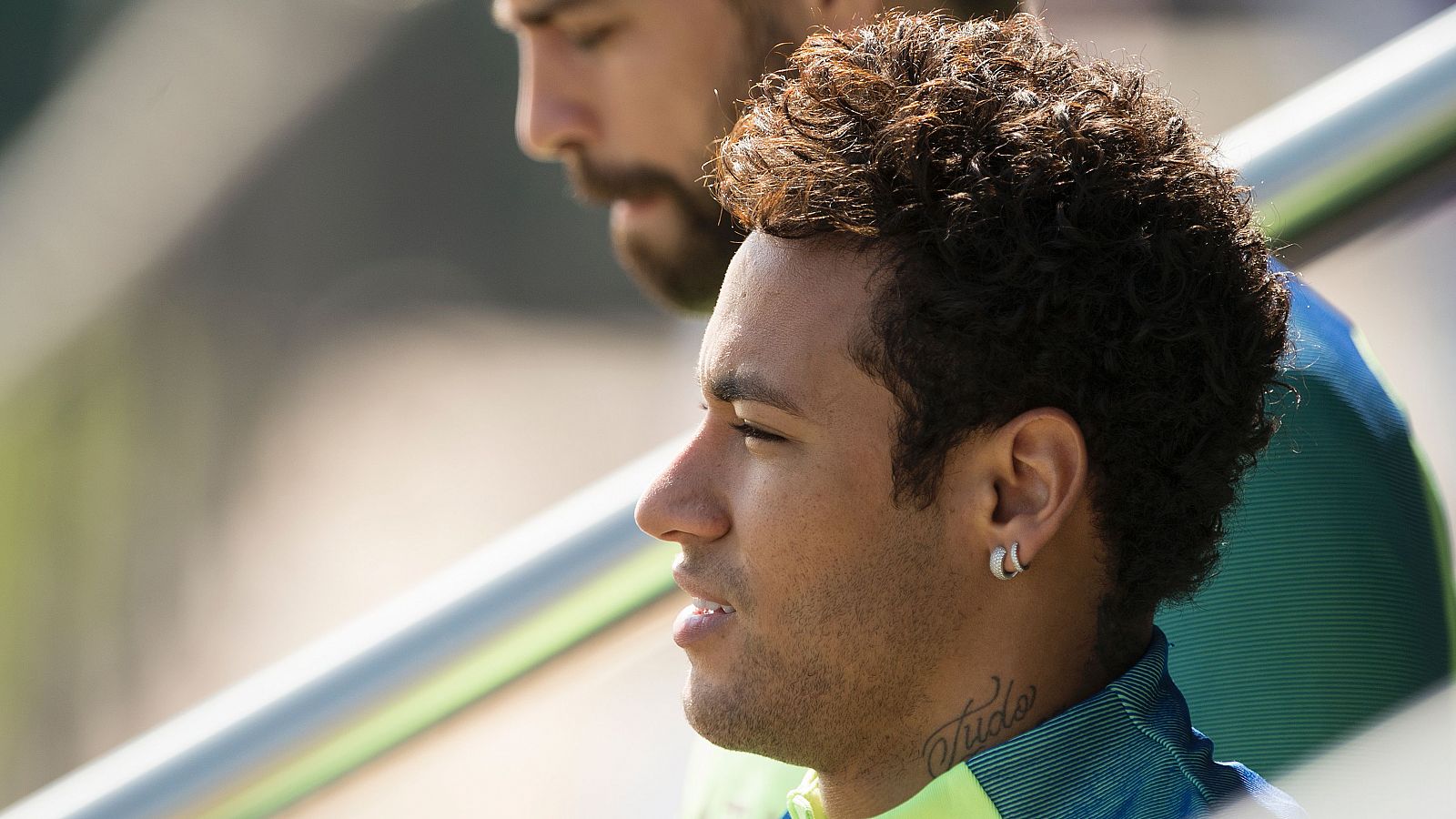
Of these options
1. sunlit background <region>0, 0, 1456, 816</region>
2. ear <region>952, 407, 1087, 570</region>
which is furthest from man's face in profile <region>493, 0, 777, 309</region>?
sunlit background <region>0, 0, 1456, 816</region>

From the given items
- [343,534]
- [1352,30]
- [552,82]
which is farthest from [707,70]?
[343,534]

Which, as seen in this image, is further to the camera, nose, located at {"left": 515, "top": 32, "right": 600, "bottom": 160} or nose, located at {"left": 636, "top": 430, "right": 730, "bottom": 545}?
nose, located at {"left": 515, "top": 32, "right": 600, "bottom": 160}

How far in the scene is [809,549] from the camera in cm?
80

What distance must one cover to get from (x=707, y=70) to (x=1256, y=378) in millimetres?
747

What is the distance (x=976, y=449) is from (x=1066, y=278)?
101 mm

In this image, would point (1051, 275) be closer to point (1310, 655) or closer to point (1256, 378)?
point (1256, 378)

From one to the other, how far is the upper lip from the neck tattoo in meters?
0.14

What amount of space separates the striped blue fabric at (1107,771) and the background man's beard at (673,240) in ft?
2.44

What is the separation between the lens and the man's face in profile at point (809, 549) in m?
0.79

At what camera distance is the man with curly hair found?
757mm

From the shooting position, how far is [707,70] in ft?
4.67

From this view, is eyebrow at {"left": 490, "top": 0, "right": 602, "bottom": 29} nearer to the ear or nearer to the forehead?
the forehead

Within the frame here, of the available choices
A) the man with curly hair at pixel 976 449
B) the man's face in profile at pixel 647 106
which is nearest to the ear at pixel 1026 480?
the man with curly hair at pixel 976 449

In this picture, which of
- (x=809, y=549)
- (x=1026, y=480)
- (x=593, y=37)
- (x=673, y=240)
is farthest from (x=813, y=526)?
(x=593, y=37)
